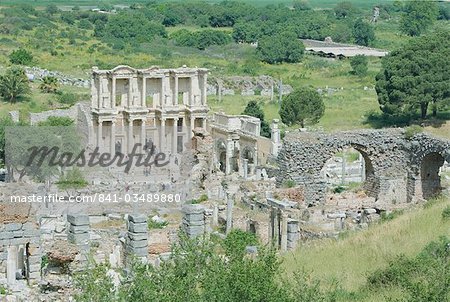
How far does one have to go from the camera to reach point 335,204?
103 feet

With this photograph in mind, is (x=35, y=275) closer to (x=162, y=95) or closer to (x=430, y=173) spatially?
(x=430, y=173)

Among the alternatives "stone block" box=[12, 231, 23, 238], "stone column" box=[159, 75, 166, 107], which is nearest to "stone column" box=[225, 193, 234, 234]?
"stone block" box=[12, 231, 23, 238]

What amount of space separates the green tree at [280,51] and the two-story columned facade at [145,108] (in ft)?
139

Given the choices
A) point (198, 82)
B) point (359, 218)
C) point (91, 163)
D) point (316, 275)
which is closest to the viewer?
point (316, 275)

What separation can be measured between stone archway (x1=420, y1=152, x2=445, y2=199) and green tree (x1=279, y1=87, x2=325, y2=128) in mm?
22327

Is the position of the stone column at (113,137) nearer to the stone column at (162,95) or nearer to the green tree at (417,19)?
the stone column at (162,95)

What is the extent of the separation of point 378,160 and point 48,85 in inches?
1422

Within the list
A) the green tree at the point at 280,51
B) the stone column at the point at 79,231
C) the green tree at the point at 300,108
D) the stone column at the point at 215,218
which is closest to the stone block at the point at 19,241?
the stone column at the point at 79,231

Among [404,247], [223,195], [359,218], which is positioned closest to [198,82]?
[223,195]

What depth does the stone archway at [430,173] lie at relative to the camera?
32000mm

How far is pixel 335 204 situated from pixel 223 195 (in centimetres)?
366

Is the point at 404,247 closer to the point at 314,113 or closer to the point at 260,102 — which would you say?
the point at 314,113

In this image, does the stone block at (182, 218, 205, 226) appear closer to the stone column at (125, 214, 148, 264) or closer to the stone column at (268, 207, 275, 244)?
the stone column at (125, 214, 148, 264)

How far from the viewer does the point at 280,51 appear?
93812 mm
